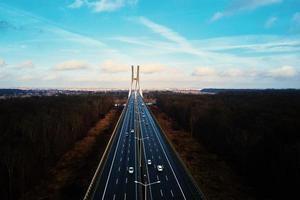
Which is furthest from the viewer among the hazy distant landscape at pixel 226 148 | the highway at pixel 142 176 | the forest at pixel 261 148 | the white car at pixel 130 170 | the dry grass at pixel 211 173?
the white car at pixel 130 170

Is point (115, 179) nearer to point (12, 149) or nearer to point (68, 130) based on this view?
point (12, 149)

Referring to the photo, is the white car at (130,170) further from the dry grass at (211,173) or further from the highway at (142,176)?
the dry grass at (211,173)

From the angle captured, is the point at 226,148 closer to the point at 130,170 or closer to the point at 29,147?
the point at 130,170

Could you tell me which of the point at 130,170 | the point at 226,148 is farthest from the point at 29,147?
the point at 226,148

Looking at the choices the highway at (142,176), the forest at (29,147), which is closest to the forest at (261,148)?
the highway at (142,176)

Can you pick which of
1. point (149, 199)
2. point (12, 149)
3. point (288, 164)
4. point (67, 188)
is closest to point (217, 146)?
point (288, 164)
